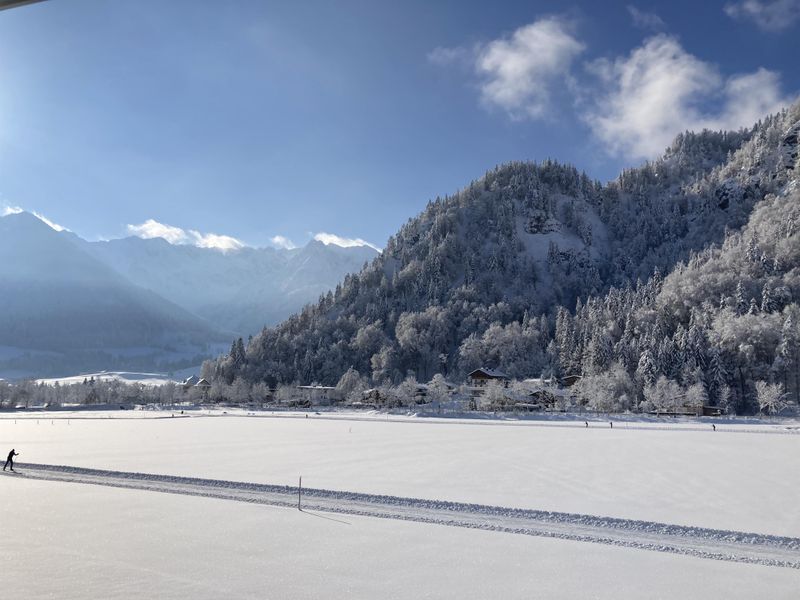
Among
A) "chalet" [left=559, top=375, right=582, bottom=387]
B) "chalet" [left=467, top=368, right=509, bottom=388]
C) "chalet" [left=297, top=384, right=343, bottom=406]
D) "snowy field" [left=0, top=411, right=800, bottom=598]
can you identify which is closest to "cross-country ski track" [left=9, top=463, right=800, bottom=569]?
"snowy field" [left=0, top=411, right=800, bottom=598]

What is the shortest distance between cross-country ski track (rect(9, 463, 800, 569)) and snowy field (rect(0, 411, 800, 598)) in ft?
0.43

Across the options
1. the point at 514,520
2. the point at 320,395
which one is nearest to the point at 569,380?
the point at 320,395

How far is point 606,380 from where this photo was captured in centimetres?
11569

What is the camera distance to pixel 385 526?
18.9 meters

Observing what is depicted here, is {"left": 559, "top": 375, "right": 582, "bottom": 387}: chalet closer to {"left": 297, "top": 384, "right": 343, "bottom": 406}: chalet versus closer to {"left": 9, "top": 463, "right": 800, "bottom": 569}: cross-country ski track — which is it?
{"left": 297, "top": 384, "right": 343, "bottom": 406}: chalet

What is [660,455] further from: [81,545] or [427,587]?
[81,545]

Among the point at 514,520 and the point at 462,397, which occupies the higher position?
the point at 514,520

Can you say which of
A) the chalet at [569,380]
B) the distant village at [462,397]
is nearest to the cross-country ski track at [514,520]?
the distant village at [462,397]

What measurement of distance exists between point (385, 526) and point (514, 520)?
193 inches

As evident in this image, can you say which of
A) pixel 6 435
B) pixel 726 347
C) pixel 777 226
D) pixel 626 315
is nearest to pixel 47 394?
pixel 6 435

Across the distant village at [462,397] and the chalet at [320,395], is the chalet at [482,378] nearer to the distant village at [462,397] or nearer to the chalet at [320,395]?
the distant village at [462,397]

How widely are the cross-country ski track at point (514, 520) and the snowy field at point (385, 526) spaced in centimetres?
13

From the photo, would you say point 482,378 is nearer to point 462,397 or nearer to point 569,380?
point 462,397

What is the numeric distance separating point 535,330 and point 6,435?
158m
